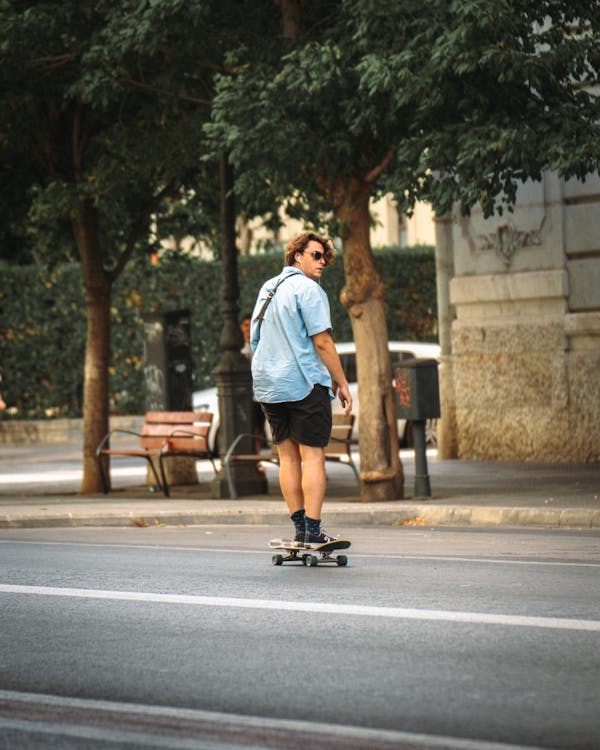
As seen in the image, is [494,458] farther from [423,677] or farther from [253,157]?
[423,677]

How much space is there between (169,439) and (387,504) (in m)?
4.13

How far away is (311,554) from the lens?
32.2 feet

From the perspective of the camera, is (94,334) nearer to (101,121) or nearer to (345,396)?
(101,121)

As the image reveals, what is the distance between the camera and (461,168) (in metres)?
13.1

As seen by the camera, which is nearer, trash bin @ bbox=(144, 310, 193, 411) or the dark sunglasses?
the dark sunglasses

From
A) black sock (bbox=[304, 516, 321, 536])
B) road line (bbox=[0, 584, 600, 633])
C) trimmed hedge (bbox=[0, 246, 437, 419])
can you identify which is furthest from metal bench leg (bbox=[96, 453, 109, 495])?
trimmed hedge (bbox=[0, 246, 437, 419])

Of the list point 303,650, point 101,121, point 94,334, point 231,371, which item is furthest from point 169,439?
point 303,650

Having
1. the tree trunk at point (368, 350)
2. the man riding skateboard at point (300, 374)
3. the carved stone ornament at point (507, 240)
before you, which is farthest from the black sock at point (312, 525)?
the carved stone ornament at point (507, 240)

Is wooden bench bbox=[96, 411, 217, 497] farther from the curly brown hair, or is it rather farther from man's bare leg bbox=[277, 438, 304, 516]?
the curly brown hair

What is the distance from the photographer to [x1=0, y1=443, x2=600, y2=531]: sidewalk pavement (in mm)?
13094

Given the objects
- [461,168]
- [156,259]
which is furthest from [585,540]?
[156,259]

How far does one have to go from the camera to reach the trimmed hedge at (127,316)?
3062 cm

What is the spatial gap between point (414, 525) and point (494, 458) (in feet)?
20.3

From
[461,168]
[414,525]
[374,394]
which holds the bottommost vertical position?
[414,525]
